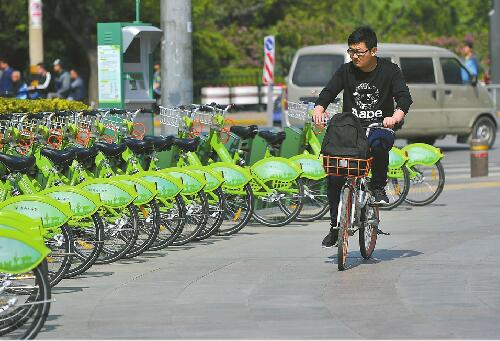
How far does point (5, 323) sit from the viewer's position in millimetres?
8078

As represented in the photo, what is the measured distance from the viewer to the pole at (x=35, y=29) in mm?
29250

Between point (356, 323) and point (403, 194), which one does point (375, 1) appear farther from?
point (356, 323)

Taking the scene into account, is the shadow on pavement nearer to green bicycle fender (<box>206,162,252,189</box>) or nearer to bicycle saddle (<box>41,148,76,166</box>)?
green bicycle fender (<box>206,162,252,189</box>)

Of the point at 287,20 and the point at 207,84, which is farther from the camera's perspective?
the point at 287,20

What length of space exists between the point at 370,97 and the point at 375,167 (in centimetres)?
55

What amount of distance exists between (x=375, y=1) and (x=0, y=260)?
5568 cm

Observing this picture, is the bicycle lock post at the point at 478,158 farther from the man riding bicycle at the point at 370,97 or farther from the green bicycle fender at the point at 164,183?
the man riding bicycle at the point at 370,97

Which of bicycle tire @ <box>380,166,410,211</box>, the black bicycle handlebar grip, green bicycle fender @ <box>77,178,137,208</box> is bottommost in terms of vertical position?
bicycle tire @ <box>380,166,410,211</box>

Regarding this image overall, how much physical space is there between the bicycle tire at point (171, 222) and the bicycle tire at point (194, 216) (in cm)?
19

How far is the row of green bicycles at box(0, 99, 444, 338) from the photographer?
8.37 m

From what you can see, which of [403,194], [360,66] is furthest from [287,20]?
[360,66]

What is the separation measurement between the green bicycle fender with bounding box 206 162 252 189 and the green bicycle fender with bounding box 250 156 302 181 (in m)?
0.56

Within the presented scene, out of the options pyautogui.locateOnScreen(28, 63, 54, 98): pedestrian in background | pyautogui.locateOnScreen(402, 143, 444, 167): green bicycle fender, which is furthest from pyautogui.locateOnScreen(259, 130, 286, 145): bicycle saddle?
pyautogui.locateOnScreen(28, 63, 54, 98): pedestrian in background

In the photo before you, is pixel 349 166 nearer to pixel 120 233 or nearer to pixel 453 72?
pixel 120 233
